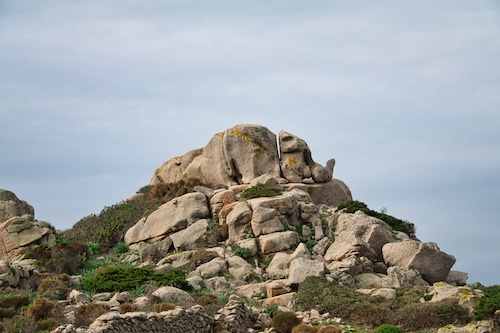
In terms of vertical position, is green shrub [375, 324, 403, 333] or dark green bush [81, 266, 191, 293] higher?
dark green bush [81, 266, 191, 293]

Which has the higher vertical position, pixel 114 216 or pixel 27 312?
pixel 114 216

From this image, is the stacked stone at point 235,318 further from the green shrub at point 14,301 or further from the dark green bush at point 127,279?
the green shrub at point 14,301

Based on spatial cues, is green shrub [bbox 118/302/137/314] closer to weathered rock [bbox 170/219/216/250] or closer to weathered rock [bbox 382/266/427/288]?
weathered rock [bbox 170/219/216/250]

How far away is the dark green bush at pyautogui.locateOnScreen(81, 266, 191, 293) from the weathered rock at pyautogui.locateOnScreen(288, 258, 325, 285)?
15.9ft

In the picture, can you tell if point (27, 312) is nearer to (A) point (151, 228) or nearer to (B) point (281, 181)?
(A) point (151, 228)

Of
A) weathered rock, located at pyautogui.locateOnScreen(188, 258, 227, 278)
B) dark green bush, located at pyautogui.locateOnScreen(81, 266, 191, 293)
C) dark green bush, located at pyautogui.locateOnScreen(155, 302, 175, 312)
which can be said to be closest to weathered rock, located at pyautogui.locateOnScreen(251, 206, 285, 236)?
weathered rock, located at pyautogui.locateOnScreen(188, 258, 227, 278)

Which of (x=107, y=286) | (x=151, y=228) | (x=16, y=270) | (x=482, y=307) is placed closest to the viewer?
(x=482, y=307)

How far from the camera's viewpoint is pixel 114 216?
165 ft

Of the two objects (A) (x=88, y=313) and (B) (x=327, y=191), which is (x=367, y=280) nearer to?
(A) (x=88, y=313)

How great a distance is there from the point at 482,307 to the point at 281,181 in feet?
69.2

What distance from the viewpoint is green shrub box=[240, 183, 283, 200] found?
45.5 m

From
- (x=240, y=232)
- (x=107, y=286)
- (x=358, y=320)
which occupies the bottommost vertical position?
(x=358, y=320)

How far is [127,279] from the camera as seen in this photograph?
1407 inches

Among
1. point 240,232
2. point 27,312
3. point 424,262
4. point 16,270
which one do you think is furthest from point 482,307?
point 16,270
